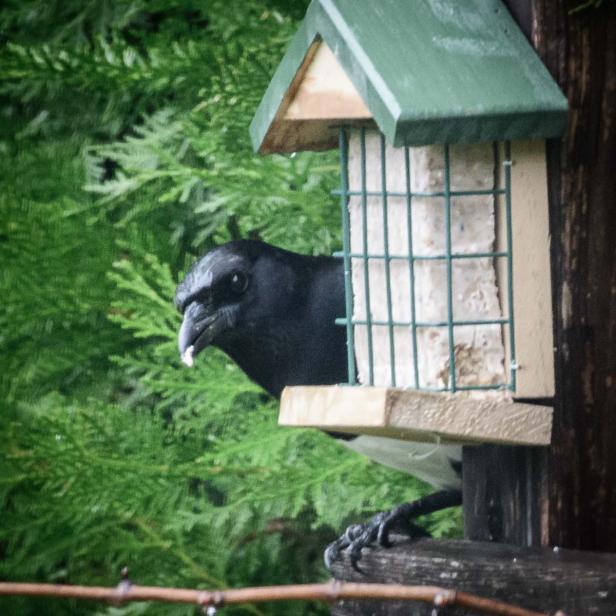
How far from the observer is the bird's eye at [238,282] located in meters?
3.08

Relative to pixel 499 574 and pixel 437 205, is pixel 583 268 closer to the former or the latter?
pixel 437 205

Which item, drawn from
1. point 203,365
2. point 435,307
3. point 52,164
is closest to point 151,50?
point 52,164

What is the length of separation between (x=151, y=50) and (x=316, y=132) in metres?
1.37

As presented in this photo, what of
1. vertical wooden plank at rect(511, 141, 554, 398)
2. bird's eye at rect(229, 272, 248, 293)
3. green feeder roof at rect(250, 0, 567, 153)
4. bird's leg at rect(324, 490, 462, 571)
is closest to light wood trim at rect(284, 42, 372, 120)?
green feeder roof at rect(250, 0, 567, 153)

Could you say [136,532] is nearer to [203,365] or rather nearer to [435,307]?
[203,365]

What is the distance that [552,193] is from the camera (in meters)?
2.14

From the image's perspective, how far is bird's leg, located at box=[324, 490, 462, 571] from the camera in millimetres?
2570

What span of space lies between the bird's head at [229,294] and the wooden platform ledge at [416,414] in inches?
32.3

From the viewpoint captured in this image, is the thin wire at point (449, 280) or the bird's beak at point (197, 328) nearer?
the thin wire at point (449, 280)

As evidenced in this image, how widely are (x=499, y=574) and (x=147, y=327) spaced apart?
66.8 inches

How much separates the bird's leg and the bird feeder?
395 mm

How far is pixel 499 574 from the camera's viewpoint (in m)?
1.96

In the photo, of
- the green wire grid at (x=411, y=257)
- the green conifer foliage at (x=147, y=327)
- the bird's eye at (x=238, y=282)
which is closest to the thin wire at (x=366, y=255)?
the green wire grid at (x=411, y=257)

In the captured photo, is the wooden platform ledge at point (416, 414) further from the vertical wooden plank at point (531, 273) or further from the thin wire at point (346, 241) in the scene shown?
the thin wire at point (346, 241)
